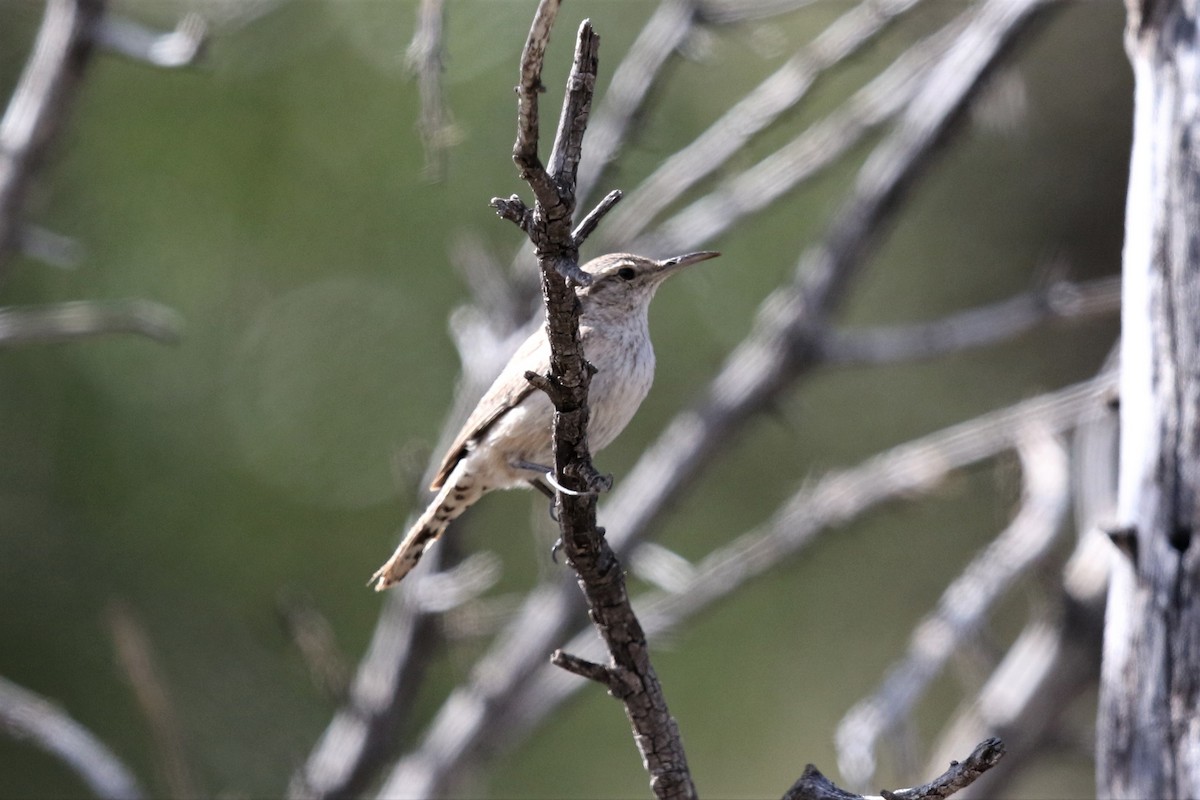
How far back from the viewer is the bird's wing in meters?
4.32

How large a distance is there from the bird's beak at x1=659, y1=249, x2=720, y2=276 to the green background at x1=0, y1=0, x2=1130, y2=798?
400 cm

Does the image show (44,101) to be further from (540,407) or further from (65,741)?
(65,741)

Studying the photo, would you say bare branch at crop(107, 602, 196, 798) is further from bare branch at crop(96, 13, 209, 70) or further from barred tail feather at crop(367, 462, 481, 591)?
bare branch at crop(96, 13, 209, 70)

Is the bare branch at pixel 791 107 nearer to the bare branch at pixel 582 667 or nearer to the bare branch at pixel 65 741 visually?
the bare branch at pixel 65 741

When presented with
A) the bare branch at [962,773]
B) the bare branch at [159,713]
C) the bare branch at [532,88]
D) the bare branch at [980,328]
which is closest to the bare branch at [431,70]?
the bare branch at [532,88]

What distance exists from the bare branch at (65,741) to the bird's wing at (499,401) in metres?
1.49

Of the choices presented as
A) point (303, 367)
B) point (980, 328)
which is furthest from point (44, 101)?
point (303, 367)

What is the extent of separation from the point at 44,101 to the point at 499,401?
1873mm

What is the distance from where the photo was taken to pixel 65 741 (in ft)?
15.2

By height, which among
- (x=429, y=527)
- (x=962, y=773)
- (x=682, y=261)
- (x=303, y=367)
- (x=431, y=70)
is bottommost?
(x=962, y=773)

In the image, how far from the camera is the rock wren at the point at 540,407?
13.5 feet

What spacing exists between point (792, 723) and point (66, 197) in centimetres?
641

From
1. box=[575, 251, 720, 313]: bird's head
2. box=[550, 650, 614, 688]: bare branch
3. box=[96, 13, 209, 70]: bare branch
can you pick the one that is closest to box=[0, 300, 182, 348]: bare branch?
box=[96, 13, 209, 70]: bare branch

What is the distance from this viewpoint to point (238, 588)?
28.7 ft
